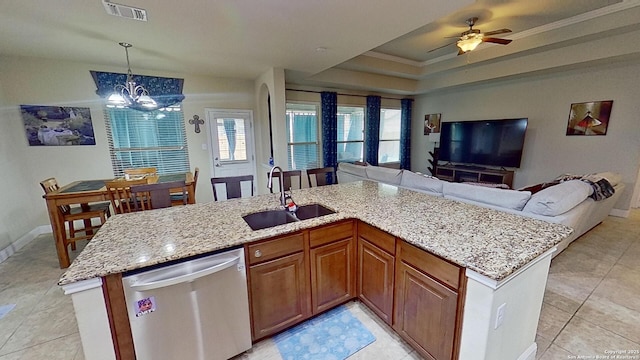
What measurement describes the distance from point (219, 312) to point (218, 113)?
424 centimetres

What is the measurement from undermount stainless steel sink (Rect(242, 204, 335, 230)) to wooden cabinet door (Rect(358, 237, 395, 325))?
0.43 m

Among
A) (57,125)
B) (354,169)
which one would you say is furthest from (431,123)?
(57,125)

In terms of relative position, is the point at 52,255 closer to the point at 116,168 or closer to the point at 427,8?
the point at 116,168

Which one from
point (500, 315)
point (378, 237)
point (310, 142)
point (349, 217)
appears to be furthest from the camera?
point (310, 142)

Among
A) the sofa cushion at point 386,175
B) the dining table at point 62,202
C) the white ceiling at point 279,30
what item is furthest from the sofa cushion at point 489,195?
the dining table at point 62,202

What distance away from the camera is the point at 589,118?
14.1 ft

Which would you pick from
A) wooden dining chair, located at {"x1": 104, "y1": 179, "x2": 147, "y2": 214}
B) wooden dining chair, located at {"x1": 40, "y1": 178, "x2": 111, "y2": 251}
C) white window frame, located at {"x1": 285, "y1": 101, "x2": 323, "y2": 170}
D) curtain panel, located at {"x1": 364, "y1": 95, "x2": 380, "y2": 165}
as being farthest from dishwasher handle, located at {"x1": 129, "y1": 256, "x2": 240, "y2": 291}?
curtain panel, located at {"x1": 364, "y1": 95, "x2": 380, "y2": 165}

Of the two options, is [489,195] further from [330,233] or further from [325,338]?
[325,338]

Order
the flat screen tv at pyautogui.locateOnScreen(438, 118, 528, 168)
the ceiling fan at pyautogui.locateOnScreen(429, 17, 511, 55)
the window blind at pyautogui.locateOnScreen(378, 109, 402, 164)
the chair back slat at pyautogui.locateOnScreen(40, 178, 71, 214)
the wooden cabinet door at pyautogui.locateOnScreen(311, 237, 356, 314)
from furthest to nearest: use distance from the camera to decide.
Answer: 1. the window blind at pyautogui.locateOnScreen(378, 109, 402, 164)
2. the flat screen tv at pyautogui.locateOnScreen(438, 118, 528, 168)
3. the ceiling fan at pyautogui.locateOnScreen(429, 17, 511, 55)
4. the chair back slat at pyautogui.locateOnScreen(40, 178, 71, 214)
5. the wooden cabinet door at pyautogui.locateOnScreen(311, 237, 356, 314)

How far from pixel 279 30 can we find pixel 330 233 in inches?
87.4

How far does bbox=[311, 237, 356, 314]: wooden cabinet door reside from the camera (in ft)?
6.10

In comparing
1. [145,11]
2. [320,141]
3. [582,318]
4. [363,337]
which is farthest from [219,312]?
[320,141]

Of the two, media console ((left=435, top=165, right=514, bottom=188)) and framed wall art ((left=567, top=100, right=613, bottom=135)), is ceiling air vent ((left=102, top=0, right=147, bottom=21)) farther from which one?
framed wall art ((left=567, top=100, right=613, bottom=135))

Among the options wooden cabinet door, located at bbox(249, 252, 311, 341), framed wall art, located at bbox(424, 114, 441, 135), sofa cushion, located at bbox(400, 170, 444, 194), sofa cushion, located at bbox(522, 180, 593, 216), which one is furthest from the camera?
framed wall art, located at bbox(424, 114, 441, 135)
